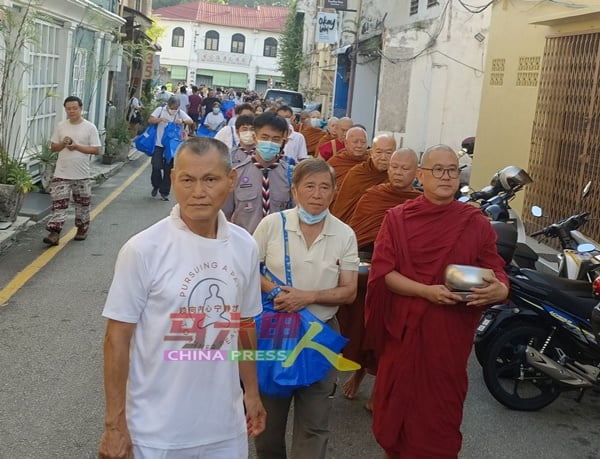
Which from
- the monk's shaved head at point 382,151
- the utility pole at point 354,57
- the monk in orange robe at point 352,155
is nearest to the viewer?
the monk's shaved head at point 382,151

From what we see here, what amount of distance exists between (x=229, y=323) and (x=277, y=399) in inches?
52.0

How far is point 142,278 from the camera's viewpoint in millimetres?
2629

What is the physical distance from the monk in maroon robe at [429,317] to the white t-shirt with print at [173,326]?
1.55m

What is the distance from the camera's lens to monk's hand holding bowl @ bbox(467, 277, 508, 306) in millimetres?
A: 3887

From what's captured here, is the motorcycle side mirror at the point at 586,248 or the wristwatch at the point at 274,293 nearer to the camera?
the wristwatch at the point at 274,293

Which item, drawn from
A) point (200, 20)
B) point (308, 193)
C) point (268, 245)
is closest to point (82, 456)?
point (268, 245)

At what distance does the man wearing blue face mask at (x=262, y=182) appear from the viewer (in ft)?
17.6

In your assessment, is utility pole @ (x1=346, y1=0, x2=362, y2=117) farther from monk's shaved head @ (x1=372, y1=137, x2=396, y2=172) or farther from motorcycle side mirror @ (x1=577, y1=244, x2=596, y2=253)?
motorcycle side mirror @ (x1=577, y1=244, x2=596, y2=253)

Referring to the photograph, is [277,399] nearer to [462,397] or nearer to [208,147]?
[462,397]

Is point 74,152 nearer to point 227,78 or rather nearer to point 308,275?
point 308,275

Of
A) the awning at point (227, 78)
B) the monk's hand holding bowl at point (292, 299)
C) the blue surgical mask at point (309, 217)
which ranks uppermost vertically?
the awning at point (227, 78)

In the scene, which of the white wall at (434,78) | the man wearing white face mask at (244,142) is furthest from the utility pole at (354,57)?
the man wearing white face mask at (244,142)

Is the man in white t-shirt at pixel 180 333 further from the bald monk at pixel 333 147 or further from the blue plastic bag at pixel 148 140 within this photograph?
the blue plastic bag at pixel 148 140

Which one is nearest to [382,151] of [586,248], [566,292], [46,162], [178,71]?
[586,248]
